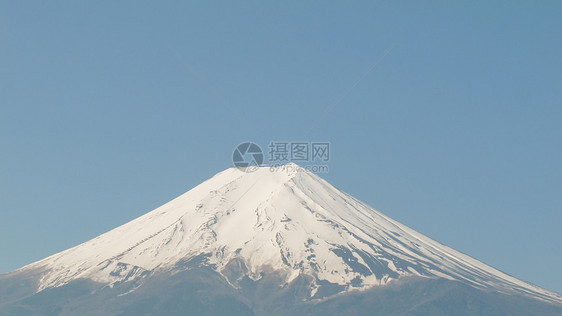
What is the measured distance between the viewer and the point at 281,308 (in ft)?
545

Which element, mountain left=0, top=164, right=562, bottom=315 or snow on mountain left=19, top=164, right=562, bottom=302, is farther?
snow on mountain left=19, top=164, right=562, bottom=302

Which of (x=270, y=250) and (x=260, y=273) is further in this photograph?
(x=270, y=250)

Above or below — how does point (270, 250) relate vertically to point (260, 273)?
above

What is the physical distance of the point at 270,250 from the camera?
183000 millimetres

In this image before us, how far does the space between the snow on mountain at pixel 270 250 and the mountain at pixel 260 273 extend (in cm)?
24

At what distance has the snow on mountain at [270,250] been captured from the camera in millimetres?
178875

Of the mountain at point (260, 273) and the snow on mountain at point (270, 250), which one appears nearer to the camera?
the mountain at point (260, 273)

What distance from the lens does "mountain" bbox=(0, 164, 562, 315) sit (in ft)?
552

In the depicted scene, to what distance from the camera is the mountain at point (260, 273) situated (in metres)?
168

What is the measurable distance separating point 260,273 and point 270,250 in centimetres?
706

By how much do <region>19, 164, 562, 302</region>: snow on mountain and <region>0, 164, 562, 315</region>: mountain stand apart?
239 millimetres

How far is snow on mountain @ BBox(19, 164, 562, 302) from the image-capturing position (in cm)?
17888

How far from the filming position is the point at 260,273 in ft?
582

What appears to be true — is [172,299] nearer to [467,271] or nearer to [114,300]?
[114,300]
